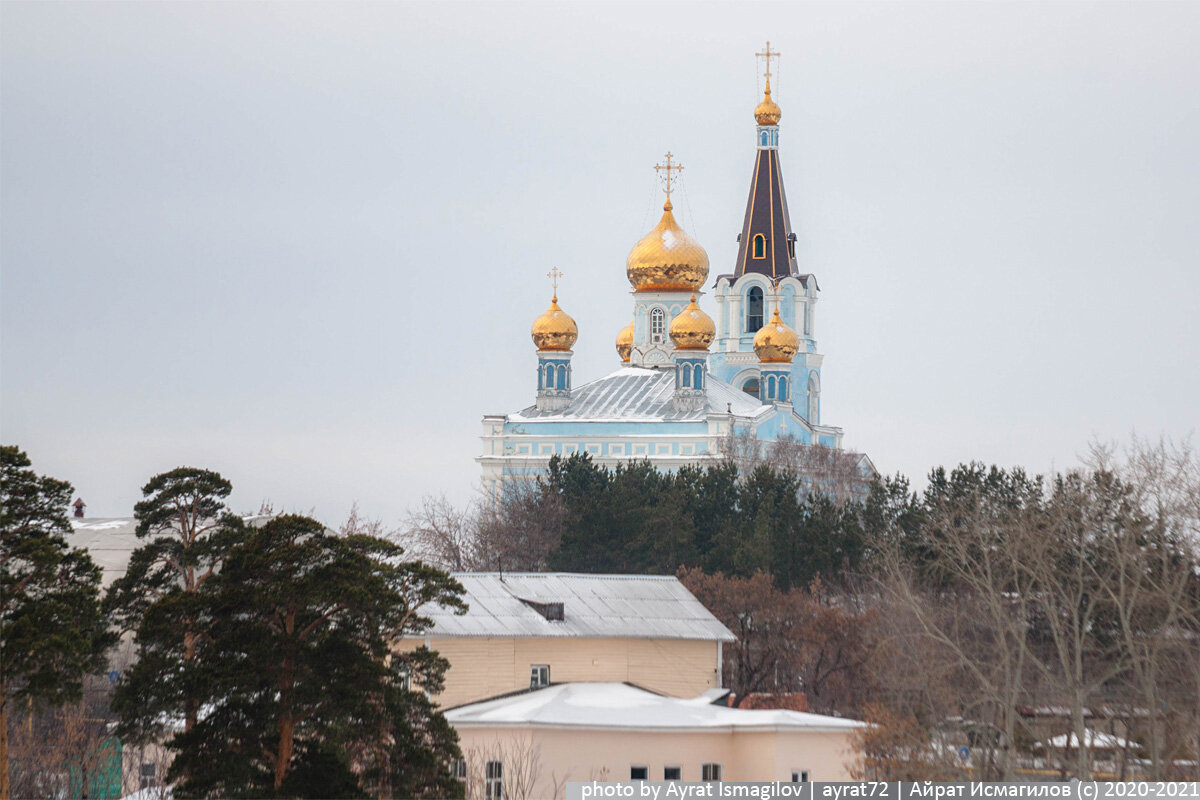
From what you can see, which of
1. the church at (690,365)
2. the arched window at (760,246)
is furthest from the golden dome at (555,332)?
the arched window at (760,246)

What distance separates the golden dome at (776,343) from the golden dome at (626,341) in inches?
177

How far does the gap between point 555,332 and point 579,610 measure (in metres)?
26.6

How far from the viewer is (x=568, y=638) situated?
30438mm

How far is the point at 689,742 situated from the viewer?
27.1 metres

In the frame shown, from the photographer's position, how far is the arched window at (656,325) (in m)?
60.6

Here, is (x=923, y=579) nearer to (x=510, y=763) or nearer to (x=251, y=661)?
(x=510, y=763)

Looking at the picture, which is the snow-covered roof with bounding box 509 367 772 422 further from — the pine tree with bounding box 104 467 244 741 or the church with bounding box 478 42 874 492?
the pine tree with bounding box 104 467 244 741

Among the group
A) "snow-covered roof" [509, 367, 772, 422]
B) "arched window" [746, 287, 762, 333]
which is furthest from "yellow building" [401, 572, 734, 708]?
"arched window" [746, 287, 762, 333]

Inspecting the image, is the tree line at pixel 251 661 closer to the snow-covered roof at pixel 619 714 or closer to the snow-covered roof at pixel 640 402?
the snow-covered roof at pixel 619 714

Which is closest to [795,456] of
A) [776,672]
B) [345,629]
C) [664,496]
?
[664,496]

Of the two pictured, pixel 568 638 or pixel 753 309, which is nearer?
pixel 568 638

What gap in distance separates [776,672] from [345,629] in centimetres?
1659

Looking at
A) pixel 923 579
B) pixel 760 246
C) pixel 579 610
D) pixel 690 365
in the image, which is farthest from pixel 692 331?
pixel 579 610

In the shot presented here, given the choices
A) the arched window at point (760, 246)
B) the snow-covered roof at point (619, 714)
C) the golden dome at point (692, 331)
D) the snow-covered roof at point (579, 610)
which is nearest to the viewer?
the snow-covered roof at point (619, 714)
